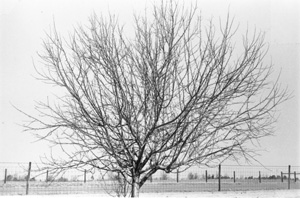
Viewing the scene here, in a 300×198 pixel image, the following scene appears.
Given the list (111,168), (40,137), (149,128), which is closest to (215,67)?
(149,128)

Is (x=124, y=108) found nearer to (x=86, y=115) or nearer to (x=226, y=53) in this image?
(x=86, y=115)

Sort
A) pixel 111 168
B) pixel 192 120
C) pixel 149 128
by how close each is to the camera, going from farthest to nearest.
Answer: pixel 111 168 < pixel 149 128 < pixel 192 120

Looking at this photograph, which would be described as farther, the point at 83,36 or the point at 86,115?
the point at 83,36

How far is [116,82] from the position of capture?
4691mm

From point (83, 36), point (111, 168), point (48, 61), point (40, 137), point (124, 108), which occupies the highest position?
point (83, 36)

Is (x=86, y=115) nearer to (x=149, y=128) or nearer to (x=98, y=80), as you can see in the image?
(x=98, y=80)

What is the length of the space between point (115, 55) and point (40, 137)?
138cm

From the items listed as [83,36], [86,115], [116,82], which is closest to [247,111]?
[116,82]

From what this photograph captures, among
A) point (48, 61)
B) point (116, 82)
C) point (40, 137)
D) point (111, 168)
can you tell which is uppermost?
point (48, 61)

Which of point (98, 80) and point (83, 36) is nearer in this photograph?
point (98, 80)

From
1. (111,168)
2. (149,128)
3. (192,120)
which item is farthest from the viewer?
(111,168)

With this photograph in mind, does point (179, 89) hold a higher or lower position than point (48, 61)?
lower

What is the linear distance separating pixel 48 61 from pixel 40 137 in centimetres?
97

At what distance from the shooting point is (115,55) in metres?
4.82
